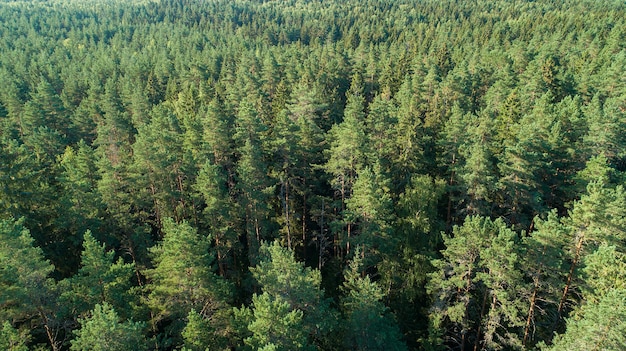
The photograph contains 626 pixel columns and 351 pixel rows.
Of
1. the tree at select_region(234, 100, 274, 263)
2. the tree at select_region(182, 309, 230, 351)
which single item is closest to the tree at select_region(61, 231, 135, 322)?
the tree at select_region(182, 309, 230, 351)

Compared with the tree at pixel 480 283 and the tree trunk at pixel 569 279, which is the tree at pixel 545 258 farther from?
the tree at pixel 480 283

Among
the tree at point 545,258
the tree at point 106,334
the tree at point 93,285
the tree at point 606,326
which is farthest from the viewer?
the tree at point 545,258

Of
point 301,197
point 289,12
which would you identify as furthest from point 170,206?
point 289,12

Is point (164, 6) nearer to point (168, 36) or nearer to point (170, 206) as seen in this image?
point (168, 36)

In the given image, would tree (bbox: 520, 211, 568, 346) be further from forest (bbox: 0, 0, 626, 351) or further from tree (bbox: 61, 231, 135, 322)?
tree (bbox: 61, 231, 135, 322)

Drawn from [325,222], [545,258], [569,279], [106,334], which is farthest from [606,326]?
[325,222]

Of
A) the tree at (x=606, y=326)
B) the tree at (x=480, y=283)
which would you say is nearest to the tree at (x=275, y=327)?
the tree at (x=480, y=283)

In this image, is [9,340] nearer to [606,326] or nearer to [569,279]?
[606,326]

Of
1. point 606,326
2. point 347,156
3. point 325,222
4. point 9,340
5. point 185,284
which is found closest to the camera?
point 606,326
